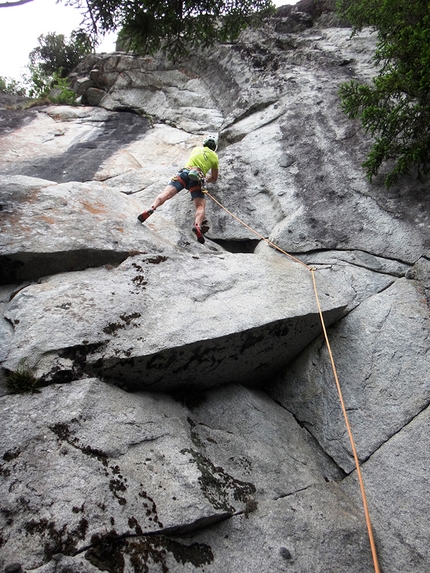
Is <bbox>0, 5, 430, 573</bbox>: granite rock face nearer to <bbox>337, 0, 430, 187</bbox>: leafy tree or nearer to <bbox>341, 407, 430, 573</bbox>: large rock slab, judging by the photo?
<bbox>341, 407, 430, 573</bbox>: large rock slab

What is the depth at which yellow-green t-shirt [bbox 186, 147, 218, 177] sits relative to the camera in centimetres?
689

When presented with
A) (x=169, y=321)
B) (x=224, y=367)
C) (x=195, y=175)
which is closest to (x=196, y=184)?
(x=195, y=175)

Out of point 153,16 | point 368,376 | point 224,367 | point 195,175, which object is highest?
point 153,16

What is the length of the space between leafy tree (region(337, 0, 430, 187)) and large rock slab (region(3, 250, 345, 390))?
245 centimetres

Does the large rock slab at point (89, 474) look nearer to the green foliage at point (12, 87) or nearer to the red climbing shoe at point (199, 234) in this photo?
the red climbing shoe at point (199, 234)

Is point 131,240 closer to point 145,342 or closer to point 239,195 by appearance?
point 145,342

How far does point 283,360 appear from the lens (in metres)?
5.02

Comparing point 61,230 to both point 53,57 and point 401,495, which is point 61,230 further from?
point 53,57

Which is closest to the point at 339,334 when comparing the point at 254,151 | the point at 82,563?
the point at 82,563

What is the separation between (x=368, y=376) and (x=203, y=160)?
485 cm

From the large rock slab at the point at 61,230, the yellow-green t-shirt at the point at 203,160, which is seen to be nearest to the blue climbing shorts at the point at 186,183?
the yellow-green t-shirt at the point at 203,160

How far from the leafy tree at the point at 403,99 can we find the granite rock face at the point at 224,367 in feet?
1.62

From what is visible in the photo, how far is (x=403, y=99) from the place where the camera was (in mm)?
5547

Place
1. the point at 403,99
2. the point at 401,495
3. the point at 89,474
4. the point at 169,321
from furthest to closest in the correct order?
the point at 403,99, the point at 169,321, the point at 401,495, the point at 89,474
